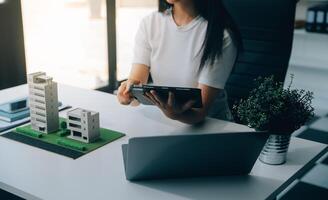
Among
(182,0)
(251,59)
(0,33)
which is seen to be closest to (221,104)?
(251,59)

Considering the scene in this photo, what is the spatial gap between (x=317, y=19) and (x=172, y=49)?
209 centimetres

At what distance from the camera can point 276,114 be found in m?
1.25

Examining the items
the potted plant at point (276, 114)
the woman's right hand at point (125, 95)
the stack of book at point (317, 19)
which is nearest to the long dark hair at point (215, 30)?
the woman's right hand at point (125, 95)

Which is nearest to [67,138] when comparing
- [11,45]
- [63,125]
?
[63,125]

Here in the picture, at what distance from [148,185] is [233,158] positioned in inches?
8.9

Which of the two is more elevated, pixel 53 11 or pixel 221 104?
pixel 53 11

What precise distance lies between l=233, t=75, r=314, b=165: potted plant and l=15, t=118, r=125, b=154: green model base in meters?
0.43

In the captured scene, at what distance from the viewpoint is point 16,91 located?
1998mm

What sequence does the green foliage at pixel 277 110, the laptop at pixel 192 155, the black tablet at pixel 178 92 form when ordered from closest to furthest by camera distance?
1. the laptop at pixel 192 155
2. the green foliage at pixel 277 110
3. the black tablet at pixel 178 92

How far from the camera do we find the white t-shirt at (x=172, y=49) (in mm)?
1836

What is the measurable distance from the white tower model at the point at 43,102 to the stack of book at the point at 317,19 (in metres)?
2.62

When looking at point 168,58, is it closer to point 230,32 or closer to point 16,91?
point 230,32

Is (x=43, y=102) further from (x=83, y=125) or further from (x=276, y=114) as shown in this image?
(x=276, y=114)

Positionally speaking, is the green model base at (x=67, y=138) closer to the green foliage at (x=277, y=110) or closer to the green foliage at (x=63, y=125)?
the green foliage at (x=63, y=125)
